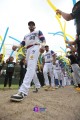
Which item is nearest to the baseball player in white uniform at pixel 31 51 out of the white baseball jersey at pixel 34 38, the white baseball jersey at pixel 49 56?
the white baseball jersey at pixel 34 38

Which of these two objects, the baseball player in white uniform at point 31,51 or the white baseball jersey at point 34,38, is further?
the white baseball jersey at point 34,38

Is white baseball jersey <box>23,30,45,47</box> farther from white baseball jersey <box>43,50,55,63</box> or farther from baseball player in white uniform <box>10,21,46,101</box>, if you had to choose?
white baseball jersey <box>43,50,55,63</box>

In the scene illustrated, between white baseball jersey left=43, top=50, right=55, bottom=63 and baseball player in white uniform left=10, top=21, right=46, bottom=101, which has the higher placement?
white baseball jersey left=43, top=50, right=55, bottom=63

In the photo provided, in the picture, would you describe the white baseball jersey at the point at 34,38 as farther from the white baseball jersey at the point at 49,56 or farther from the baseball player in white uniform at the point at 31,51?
the white baseball jersey at the point at 49,56

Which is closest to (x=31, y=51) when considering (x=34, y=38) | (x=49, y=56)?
(x=34, y=38)

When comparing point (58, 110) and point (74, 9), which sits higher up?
point (74, 9)

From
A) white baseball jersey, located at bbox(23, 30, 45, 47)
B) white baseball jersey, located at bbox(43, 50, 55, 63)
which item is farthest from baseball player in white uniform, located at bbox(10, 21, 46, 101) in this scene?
white baseball jersey, located at bbox(43, 50, 55, 63)

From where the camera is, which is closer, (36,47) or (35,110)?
(35,110)

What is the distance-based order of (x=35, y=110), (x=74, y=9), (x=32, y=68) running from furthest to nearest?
1. (x=32, y=68)
2. (x=35, y=110)
3. (x=74, y=9)

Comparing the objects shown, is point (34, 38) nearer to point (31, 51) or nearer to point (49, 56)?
point (31, 51)

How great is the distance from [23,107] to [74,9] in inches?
81.8

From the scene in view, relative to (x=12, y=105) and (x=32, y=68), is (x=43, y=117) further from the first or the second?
(x=32, y=68)

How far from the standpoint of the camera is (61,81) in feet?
58.2

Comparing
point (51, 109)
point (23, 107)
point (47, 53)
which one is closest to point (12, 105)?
point (23, 107)
